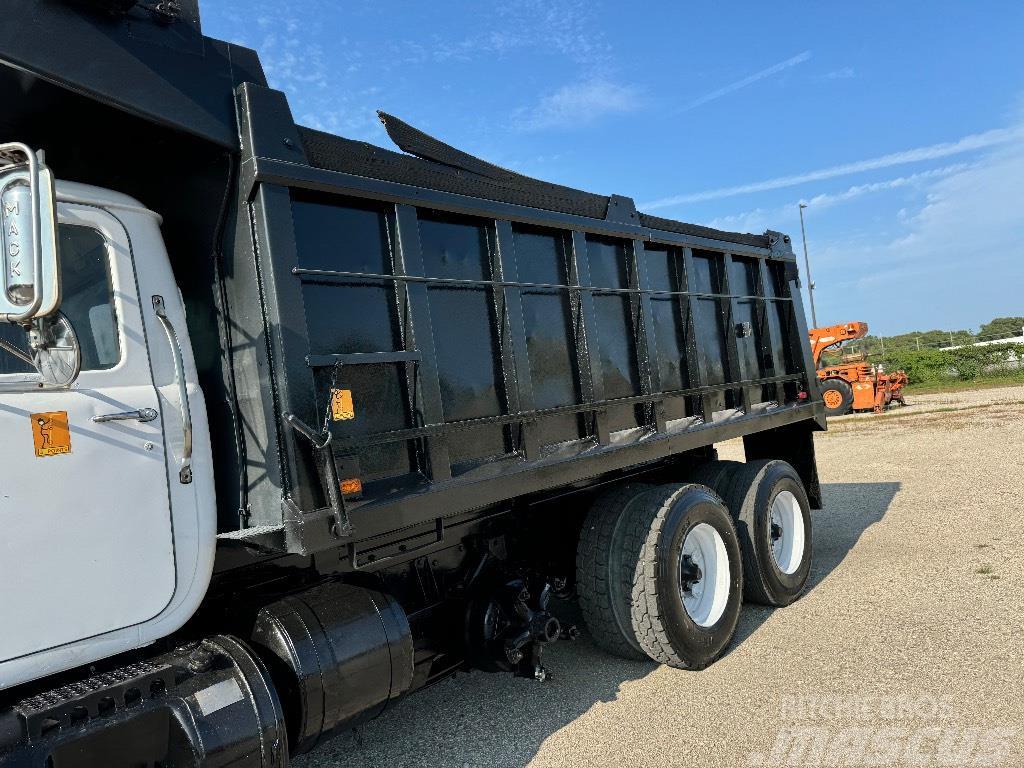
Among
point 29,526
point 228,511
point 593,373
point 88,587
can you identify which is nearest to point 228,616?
point 228,511

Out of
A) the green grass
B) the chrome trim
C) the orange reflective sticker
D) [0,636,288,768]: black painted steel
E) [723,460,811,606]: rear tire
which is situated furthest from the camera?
the green grass

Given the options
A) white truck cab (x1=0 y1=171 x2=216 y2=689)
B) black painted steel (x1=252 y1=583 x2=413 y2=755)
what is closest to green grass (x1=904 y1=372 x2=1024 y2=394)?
black painted steel (x1=252 y1=583 x2=413 y2=755)

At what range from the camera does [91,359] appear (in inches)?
99.8

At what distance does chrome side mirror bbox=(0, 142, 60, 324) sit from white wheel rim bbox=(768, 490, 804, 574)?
16.8 feet

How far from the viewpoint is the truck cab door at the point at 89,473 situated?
2.27 metres

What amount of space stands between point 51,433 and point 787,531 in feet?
17.2

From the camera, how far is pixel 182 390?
2.67m

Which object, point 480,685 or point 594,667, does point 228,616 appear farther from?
point 594,667

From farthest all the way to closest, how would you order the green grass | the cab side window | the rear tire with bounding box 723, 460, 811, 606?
1. the green grass
2. the rear tire with bounding box 723, 460, 811, 606
3. the cab side window

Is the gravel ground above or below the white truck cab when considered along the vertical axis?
below

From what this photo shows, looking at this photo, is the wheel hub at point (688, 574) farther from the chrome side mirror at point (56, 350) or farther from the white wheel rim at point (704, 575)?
the chrome side mirror at point (56, 350)

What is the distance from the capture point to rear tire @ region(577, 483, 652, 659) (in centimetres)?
437

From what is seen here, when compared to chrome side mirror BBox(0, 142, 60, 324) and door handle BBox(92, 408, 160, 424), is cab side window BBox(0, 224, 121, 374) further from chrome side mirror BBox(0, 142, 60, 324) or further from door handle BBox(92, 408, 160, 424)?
chrome side mirror BBox(0, 142, 60, 324)

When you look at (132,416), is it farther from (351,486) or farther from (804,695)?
(804,695)
